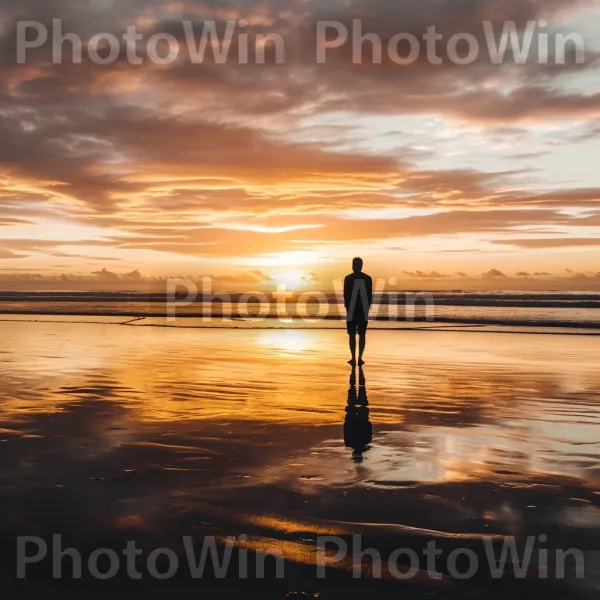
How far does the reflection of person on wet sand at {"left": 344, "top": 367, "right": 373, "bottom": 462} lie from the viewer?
26.0ft

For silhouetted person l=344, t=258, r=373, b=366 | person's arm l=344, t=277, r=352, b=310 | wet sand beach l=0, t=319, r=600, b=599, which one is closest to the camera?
wet sand beach l=0, t=319, r=600, b=599

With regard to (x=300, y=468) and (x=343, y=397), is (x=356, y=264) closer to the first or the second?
(x=343, y=397)

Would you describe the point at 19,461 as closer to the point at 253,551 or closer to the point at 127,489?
the point at 127,489

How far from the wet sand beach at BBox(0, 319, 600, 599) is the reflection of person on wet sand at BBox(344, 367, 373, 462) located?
0.18 feet

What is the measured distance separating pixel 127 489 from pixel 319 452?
228 centimetres

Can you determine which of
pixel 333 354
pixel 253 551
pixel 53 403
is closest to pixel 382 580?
pixel 253 551

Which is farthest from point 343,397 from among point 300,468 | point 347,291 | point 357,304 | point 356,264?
point 356,264

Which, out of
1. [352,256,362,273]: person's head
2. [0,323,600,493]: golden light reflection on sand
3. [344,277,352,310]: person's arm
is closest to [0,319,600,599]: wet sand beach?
[0,323,600,493]: golden light reflection on sand

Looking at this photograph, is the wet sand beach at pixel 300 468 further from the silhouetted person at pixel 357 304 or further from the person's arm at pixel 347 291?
the person's arm at pixel 347 291

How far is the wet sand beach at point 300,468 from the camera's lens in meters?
4.54

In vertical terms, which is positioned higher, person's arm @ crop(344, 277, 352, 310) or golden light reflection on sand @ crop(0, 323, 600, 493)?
person's arm @ crop(344, 277, 352, 310)

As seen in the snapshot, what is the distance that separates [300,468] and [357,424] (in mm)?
2466

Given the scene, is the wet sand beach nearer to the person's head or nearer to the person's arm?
the person's arm

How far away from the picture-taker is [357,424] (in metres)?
9.23
